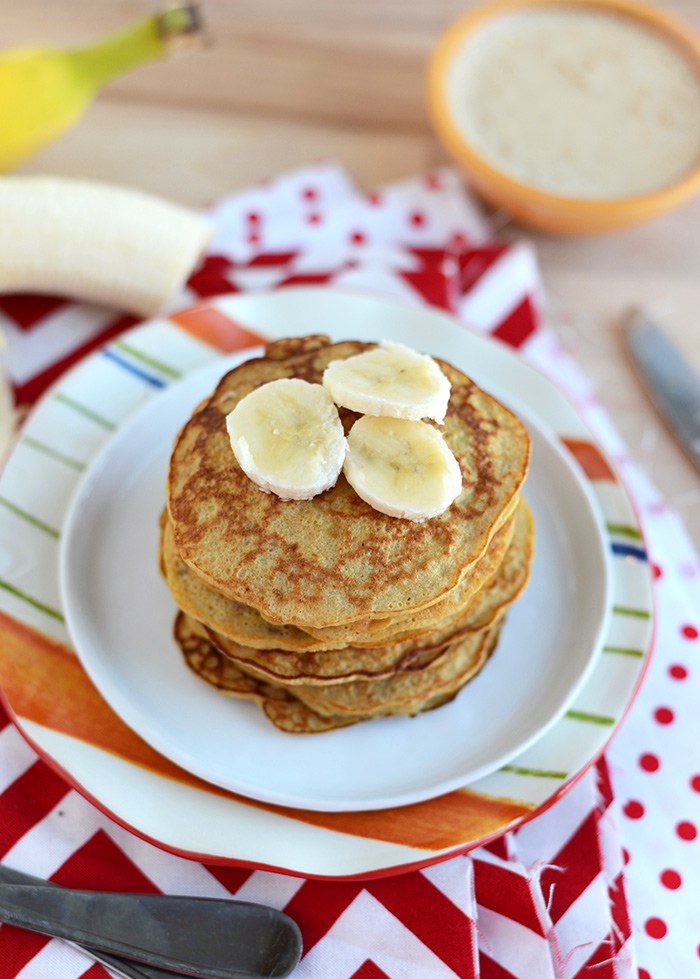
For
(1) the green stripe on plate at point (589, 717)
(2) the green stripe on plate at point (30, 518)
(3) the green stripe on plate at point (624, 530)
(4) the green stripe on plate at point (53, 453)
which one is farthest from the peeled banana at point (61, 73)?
(1) the green stripe on plate at point (589, 717)

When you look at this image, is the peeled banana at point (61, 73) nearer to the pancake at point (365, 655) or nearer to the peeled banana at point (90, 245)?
the peeled banana at point (90, 245)

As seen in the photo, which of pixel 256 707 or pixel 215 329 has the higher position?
pixel 215 329

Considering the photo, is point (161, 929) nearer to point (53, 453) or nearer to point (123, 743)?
point (123, 743)

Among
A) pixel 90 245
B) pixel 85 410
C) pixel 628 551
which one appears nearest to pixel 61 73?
pixel 90 245

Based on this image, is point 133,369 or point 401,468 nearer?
point 401,468

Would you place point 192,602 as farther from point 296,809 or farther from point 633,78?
point 633,78

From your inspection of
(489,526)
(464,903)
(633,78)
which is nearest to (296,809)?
(464,903)

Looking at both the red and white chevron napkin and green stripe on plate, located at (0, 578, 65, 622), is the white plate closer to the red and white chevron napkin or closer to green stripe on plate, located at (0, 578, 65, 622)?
green stripe on plate, located at (0, 578, 65, 622)

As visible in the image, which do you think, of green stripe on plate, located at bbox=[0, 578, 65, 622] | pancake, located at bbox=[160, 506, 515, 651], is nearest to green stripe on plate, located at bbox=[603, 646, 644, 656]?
pancake, located at bbox=[160, 506, 515, 651]

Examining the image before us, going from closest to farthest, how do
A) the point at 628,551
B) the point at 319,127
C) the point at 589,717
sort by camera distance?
the point at 589,717, the point at 628,551, the point at 319,127
